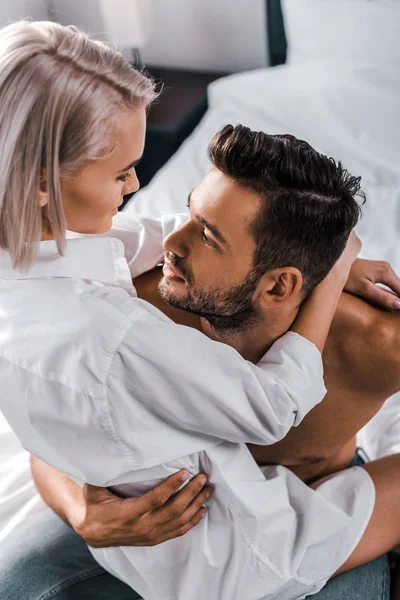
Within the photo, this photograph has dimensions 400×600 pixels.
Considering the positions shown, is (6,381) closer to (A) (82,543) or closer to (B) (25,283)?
(B) (25,283)

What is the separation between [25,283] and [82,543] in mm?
487

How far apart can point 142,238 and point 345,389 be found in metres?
0.45

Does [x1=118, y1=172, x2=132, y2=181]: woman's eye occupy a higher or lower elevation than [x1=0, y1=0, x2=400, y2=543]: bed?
higher

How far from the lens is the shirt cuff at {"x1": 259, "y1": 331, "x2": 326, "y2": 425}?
878 millimetres

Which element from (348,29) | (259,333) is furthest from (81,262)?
(348,29)

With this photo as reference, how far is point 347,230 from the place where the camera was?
3.23 feet

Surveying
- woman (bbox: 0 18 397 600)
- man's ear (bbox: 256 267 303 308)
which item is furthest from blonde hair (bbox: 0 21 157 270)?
man's ear (bbox: 256 267 303 308)

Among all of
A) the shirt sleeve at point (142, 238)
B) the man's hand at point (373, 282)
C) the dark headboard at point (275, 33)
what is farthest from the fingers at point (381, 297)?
the dark headboard at point (275, 33)

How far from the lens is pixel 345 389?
108 centimetres

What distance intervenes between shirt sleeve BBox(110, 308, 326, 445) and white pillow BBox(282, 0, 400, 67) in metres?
1.30

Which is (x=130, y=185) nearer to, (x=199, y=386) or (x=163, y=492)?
(x=199, y=386)

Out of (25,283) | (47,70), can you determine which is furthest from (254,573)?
(47,70)

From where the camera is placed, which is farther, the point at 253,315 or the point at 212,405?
the point at 253,315

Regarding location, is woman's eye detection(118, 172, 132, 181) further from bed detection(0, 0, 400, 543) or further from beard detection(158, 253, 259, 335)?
bed detection(0, 0, 400, 543)
